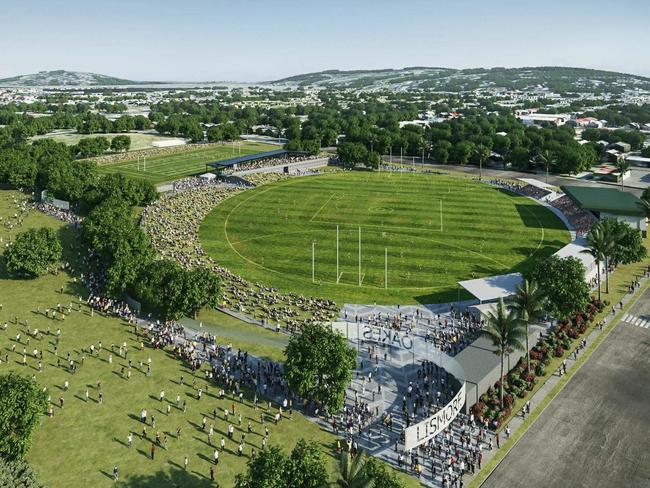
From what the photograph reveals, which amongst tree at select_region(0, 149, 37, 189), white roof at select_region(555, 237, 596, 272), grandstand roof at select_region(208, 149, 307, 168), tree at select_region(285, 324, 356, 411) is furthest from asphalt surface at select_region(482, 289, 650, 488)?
tree at select_region(0, 149, 37, 189)

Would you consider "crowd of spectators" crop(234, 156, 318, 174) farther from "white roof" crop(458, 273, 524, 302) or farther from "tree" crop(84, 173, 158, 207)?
"white roof" crop(458, 273, 524, 302)

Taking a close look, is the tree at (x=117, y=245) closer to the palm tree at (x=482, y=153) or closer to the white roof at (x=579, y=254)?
the white roof at (x=579, y=254)

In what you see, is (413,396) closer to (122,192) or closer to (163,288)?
(163,288)

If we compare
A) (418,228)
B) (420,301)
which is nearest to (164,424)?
(420,301)

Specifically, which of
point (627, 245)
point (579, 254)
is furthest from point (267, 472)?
point (627, 245)

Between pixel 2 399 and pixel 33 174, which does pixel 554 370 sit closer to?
pixel 2 399

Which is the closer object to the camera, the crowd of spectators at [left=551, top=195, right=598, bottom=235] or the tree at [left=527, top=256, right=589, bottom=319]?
the tree at [left=527, top=256, right=589, bottom=319]

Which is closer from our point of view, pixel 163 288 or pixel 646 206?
pixel 163 288
